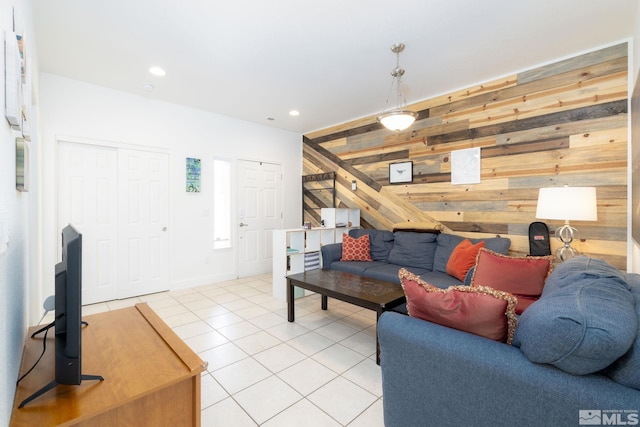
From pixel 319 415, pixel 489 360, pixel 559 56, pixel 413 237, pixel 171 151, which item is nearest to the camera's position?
pixel 489 360

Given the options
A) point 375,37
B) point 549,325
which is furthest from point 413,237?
point 549,325

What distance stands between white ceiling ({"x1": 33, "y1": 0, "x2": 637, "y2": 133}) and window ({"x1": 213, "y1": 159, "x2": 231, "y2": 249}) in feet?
4.63

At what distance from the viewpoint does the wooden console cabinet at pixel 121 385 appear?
92 cm

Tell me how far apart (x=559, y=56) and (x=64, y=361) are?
4.42m

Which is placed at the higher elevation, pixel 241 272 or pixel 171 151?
pixel 171 151

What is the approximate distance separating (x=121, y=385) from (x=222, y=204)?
421cm

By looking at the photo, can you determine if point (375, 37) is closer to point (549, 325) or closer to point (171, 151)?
point (549, 325)

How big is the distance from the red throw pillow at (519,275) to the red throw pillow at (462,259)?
525 mm

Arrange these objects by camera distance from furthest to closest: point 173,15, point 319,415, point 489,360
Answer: point 173,15
point 319,415
point 489,360

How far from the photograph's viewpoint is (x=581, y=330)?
0.89m

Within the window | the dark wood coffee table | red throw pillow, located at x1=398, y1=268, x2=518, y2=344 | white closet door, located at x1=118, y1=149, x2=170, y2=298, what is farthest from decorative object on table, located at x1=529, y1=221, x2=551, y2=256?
white closet door, located at x1=118, y1=149, x2=170, y2=298

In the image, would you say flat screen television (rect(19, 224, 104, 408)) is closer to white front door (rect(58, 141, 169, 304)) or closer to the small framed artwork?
white front door (rect(58, 141, 169, 304))

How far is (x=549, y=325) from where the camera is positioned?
0.95 meters

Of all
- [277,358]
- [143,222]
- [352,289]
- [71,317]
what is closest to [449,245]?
[352,289]
